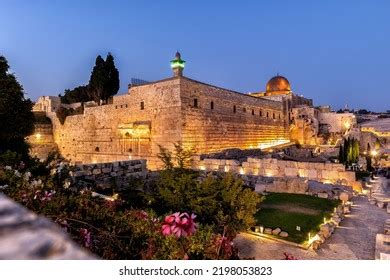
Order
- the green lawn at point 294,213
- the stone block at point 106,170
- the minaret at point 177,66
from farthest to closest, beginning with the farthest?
the minaret at point 177,66 → the stone block at point 106,170 → the green lawn at point 294,213

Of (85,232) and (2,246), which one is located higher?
(2,246)

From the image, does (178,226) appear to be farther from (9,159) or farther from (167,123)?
(167,123)

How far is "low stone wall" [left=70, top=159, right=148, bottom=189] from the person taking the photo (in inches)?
A: 313

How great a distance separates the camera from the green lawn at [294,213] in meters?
6.66

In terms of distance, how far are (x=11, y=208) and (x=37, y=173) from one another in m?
6.05

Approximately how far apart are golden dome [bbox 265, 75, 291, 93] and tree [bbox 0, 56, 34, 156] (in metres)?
28.4

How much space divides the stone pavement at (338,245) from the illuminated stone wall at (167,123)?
33.1 ft

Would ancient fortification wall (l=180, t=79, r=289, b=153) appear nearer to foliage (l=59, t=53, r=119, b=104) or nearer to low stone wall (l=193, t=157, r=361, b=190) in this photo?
low stone wall (l=193, t=157, r=361, b=190)

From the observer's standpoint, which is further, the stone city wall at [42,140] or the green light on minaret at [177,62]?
the stone city wall at [42,140]

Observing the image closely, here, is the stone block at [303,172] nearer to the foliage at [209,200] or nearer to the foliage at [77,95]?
the foliage at [209,200]

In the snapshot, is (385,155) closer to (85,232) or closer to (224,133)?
(224,133)

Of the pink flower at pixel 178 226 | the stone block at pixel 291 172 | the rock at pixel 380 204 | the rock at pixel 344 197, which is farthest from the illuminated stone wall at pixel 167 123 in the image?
the pink flower at pixel 178 226
